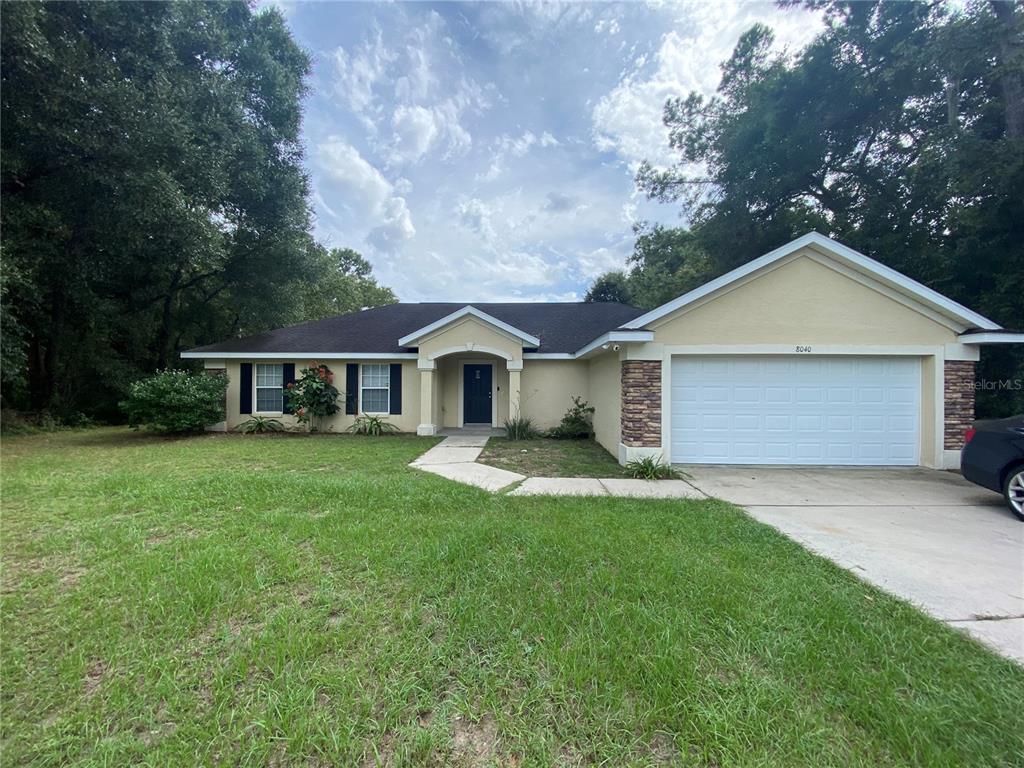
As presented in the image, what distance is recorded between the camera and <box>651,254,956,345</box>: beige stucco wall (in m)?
7.71

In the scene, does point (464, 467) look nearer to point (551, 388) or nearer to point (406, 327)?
point (551, 388)

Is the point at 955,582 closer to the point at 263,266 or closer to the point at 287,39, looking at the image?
the point at 263,266

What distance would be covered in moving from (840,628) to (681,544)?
55.2 inches

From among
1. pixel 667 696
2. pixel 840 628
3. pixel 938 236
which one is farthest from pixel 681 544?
pixel 938 236

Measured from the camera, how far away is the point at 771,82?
13484mm

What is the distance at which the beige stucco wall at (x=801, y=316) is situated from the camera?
771 centimetres

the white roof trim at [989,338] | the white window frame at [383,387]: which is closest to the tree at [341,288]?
the white window frame at [383,387]

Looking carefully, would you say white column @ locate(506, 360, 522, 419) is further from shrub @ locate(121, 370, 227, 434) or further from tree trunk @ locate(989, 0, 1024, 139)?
tree trunk @ locate(989, 0, 1024, 139)

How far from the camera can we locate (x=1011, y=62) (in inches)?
360

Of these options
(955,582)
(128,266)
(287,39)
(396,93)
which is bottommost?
(955,582)

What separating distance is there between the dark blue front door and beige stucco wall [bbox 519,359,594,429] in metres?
1.53

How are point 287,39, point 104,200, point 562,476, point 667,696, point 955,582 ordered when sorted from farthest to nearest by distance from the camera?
→ point 287,39
point 104,200
point 562,476
point 955,582
point 667,696

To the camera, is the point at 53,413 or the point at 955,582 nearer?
the point at 955,582

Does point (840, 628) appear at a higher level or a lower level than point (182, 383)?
lower
